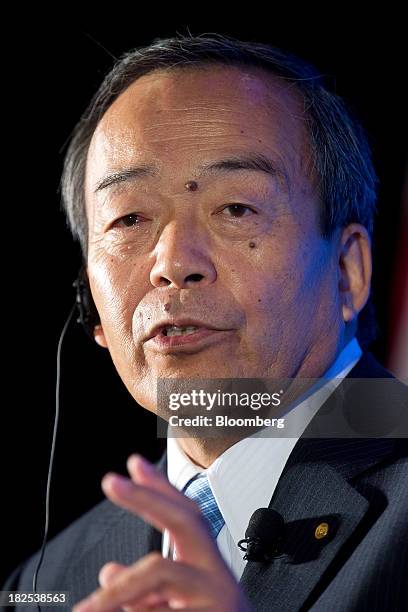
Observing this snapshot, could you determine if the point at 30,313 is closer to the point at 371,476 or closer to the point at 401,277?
the point at 401,277

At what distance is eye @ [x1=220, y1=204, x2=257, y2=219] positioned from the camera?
8.04 feet

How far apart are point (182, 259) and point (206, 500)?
727 mm

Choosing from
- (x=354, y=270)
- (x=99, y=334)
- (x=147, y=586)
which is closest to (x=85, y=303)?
(x=99, y=334)

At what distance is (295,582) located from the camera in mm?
2062

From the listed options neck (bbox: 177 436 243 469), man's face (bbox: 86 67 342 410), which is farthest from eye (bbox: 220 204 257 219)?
neck (bbox: 177 436 243 469)

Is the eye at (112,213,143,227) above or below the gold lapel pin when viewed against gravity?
above

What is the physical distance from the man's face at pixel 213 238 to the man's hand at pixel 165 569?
853 mm

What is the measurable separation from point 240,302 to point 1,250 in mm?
1479

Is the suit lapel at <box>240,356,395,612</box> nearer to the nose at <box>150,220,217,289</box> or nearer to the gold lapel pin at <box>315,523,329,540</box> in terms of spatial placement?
the gold lapel pin at <box>315,523,329,540</box>

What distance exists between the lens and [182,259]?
7.63 ft

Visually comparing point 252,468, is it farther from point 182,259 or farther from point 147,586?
point 147,586

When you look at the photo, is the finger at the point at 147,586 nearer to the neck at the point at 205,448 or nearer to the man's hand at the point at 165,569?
the man's hand at the point at 165,569

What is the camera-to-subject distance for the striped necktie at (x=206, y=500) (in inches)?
94.4

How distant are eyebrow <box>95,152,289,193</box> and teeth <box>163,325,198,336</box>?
0.46 metres
